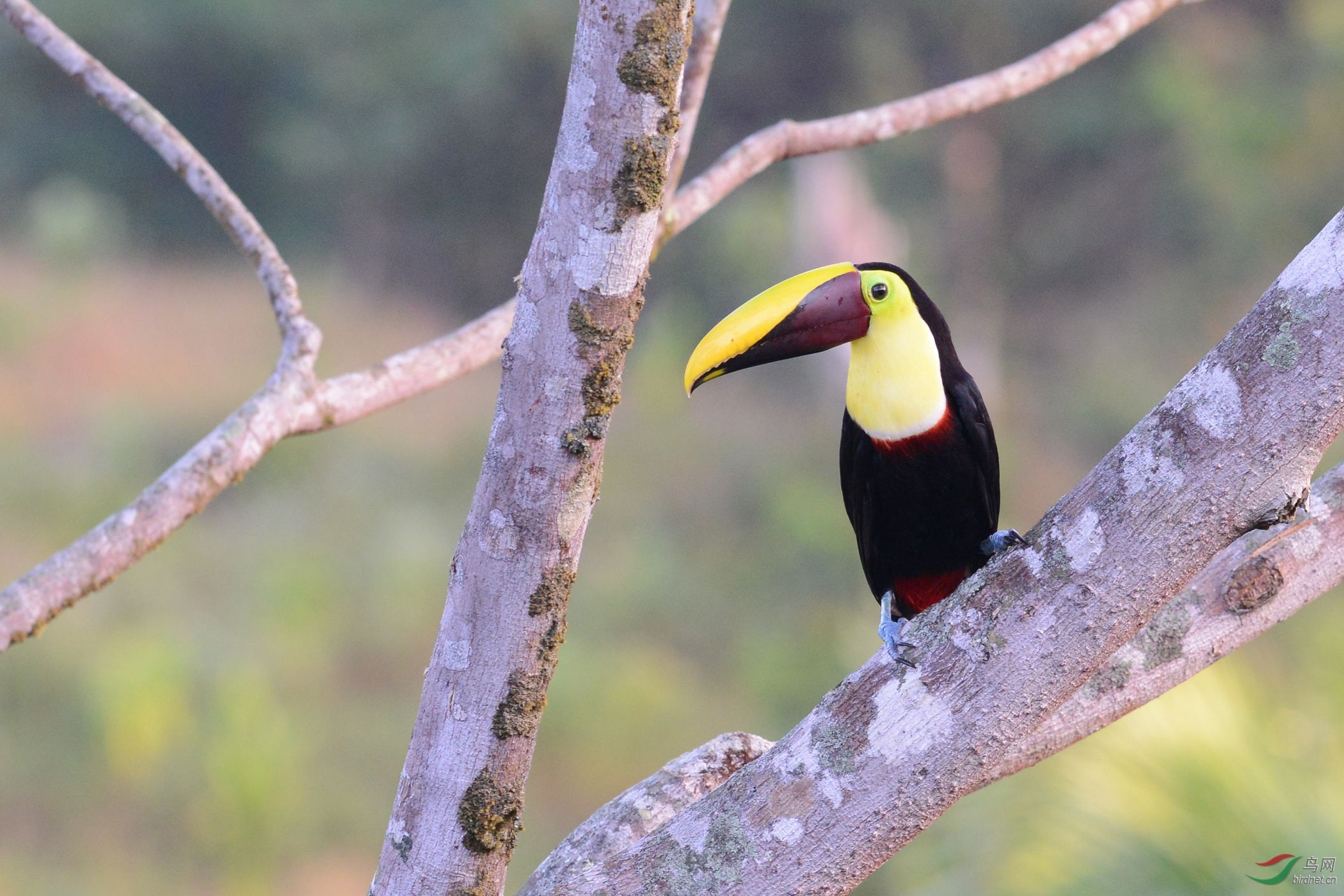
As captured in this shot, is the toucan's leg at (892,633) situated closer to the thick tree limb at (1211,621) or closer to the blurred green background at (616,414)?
the thick tree limb at (1211,621)

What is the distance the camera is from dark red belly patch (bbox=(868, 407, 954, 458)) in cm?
150

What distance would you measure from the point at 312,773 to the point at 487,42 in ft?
23.1

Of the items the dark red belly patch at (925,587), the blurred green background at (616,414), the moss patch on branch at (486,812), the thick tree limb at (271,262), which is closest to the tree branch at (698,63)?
the thick tree limb at (271,262)

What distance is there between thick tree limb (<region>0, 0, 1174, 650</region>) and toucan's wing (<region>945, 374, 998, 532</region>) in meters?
0.46

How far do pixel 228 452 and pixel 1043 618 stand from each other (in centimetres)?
98

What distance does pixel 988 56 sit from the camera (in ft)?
22.8

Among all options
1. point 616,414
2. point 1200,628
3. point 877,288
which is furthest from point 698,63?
point 616,414

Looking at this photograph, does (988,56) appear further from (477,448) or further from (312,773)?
(312,773)

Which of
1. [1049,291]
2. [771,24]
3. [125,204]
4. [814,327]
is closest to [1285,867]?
[814,327]

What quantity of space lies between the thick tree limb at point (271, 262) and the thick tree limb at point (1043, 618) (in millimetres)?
743

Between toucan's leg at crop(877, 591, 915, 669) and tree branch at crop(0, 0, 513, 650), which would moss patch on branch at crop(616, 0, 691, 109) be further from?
tree branch at crop(0, 0, 513, 650)

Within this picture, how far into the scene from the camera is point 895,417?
1473mm

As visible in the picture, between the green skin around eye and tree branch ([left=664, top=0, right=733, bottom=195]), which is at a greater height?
tree branch ([left=664, top=0, right=733, bottom=195])

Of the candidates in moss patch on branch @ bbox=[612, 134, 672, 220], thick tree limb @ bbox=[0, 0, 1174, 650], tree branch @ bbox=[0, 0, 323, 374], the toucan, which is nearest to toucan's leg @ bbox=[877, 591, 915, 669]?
the toucan
